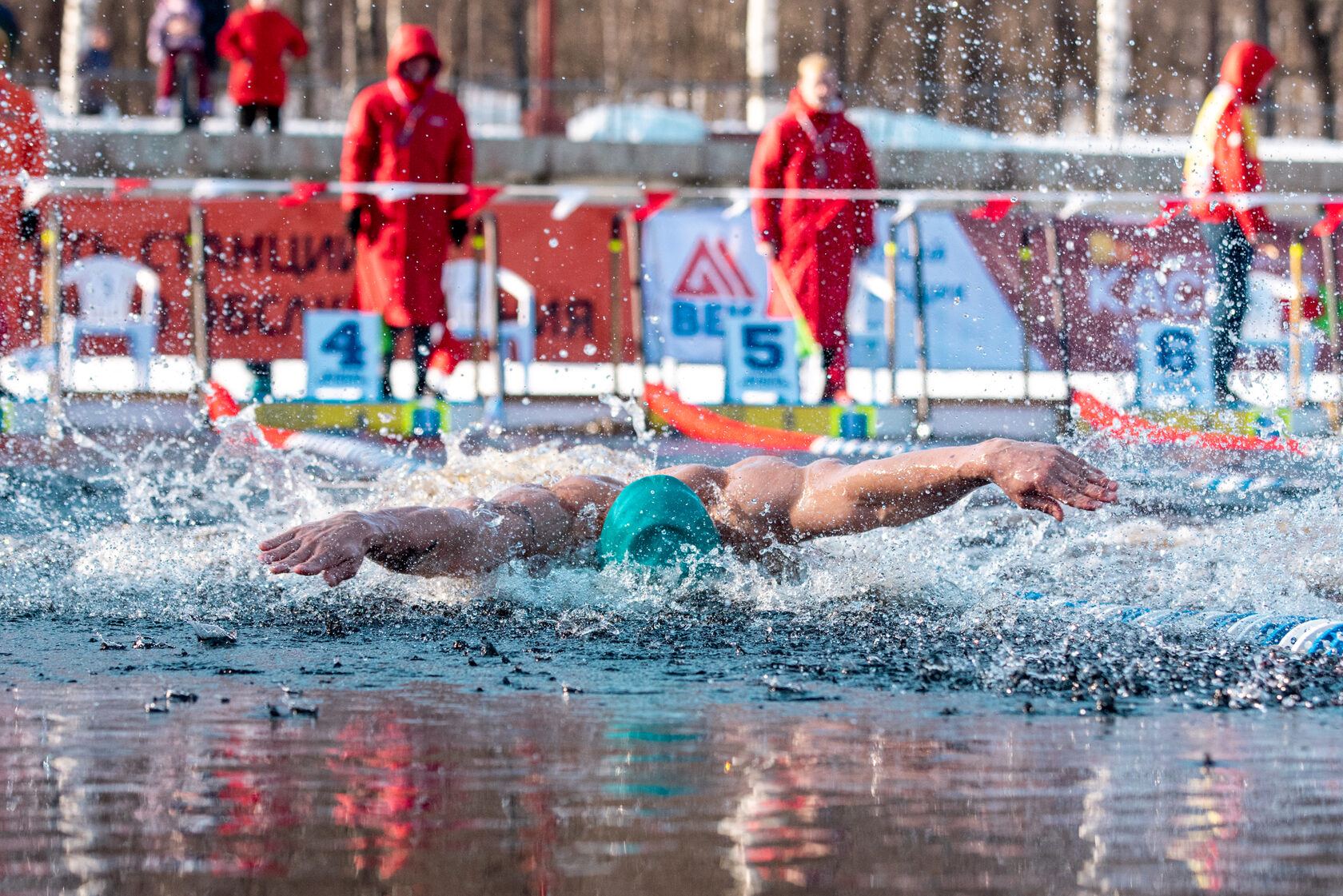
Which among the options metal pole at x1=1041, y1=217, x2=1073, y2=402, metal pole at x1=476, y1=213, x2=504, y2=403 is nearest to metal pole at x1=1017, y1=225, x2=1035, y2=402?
metal pole at x1=1041, y1=217, x2=1073, y2=402

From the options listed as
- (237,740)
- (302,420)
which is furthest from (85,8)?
(237,740)

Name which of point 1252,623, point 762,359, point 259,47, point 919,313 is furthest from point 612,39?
point 1252,623

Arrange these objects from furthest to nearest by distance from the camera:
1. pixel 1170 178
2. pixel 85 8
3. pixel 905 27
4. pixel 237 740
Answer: pixel 905 27 → pixel 85 8 → pixel 1170 178 → pixel 237 740

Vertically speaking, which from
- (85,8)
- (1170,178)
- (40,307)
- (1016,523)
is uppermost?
(85,8)

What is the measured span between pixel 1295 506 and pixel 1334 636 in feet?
9.12

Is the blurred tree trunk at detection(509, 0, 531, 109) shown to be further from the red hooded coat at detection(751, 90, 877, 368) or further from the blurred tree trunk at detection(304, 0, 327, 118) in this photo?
the red hooded coat at detection(751, 90, 877, 368)

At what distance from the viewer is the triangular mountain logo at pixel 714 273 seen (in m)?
11.7

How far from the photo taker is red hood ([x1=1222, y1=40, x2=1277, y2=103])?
9.79 metres

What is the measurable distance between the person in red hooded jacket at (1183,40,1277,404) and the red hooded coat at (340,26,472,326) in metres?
4.41

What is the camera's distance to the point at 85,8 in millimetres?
22500

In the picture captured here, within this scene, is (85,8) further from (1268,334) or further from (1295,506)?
(1295,506)

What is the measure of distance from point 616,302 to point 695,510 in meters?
6.71

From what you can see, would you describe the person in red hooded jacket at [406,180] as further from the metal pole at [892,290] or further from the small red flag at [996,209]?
the small red flag at [996,209]

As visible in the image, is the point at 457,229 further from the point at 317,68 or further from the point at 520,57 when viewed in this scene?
the point at 317,68
